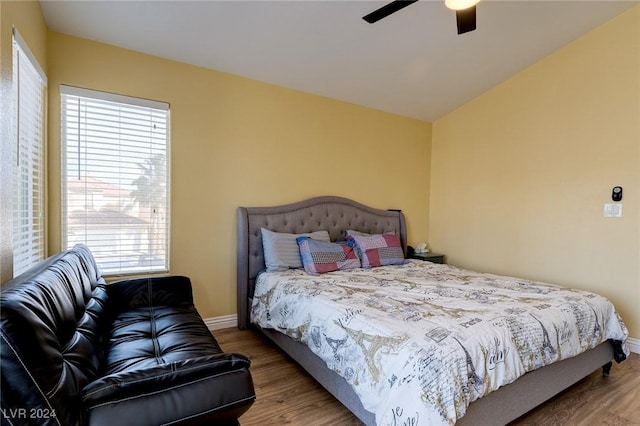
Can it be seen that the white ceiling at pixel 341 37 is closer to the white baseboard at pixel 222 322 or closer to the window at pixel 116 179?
the window at pixel 116 179

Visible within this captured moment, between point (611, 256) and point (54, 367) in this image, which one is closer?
point (54, 367)

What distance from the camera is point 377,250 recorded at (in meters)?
3.49

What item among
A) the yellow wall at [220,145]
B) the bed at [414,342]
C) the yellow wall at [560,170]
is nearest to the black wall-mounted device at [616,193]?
the yellow wall at [560,170]

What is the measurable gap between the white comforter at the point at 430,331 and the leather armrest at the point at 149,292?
683 mm

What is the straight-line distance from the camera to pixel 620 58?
2.97 metres

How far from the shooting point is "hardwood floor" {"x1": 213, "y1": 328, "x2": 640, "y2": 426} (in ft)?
6.29

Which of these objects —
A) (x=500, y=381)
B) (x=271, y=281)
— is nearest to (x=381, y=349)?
(x=500, y=381)

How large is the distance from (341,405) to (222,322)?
1.59 m

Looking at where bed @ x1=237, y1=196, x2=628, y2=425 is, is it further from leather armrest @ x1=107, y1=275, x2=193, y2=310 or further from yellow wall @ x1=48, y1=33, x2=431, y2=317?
leather armrest @ x1=107, y1=275, x2=193, y2=310

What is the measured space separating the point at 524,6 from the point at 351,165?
7.02 ft

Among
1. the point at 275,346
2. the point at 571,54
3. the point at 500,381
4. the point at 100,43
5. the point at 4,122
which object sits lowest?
the point at 275,346

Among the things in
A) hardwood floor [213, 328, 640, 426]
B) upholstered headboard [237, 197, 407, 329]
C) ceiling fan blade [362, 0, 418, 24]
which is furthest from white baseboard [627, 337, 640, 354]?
ceiling fan blade [362, 0, 418, 24]

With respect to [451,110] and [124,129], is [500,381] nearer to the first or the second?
[124,129]

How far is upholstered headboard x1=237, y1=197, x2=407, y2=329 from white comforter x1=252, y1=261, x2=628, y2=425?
19.4 inches
